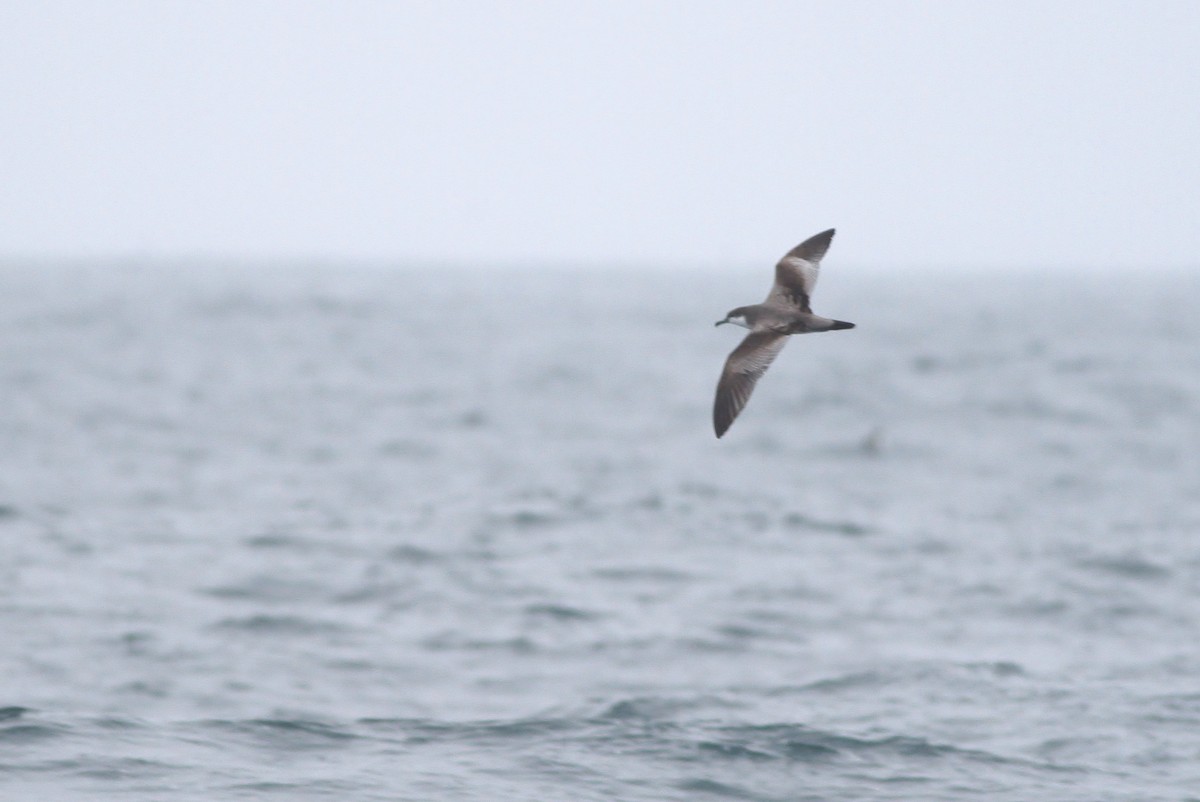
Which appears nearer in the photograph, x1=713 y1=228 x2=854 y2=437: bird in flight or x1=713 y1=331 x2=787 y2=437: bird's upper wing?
x1=713 y1=331 x2=787 y2=437: bird's upper wing

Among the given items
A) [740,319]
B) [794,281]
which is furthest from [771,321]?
[794,281]

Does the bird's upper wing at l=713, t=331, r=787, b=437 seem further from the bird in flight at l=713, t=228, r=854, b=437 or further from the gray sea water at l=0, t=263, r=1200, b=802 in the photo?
the gray sea water at l=0, t=263, r=1200, b=802

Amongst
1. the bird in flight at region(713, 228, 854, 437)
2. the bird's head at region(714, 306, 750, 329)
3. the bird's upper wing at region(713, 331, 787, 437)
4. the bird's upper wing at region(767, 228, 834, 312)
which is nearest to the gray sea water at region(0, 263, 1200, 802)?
the bird's upper wing at region(713, 331, 787, 437)

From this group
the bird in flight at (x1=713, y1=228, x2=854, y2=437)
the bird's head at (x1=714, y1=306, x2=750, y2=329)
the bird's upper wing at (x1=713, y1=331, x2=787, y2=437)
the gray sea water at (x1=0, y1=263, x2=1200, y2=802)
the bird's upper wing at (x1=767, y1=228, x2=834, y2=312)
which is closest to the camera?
the bird's upper wing at (x1=713, y1=331, x2=787, y2=437)

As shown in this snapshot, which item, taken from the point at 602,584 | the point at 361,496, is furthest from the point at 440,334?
the point at 602,584

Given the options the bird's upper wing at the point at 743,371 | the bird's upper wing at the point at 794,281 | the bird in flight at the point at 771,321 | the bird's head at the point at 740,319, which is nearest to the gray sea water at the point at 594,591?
the bird's upper wing at the point at 743,371

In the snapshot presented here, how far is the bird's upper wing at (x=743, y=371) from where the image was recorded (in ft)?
33.4

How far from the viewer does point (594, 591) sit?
17.8 metres

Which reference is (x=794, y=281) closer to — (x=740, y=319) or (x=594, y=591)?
(x=740, y=319)

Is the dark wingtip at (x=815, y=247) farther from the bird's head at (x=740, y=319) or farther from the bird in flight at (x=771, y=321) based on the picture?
the bird's head at (x=740, y=319)

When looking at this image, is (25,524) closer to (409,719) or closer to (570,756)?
(409,719)

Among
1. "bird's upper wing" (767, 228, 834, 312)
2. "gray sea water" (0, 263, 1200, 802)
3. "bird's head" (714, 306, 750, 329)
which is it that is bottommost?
"gray sea water" (0, 263, 1200, 802)

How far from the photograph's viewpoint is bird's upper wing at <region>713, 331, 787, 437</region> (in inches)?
401

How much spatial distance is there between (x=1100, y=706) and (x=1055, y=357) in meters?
37.1
